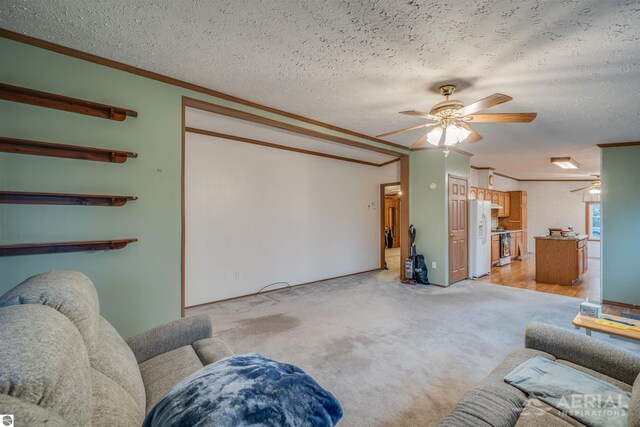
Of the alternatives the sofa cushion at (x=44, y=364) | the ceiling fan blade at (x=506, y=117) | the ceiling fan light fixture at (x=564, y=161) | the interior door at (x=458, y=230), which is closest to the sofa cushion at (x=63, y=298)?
the sofa cushion at (x=44, y=364)

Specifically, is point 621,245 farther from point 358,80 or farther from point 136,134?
point 136,134

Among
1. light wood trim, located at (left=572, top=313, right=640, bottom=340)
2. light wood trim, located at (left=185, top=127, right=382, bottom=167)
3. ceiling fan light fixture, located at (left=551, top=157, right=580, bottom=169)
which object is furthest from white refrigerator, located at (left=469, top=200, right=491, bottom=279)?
light wood trim, located at (left=572, top=313, right=640, bottom=340)

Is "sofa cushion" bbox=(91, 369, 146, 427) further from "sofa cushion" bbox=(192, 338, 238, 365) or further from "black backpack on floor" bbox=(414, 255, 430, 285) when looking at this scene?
"black backpack on floor" bbox=(414, 255, 430, 285)

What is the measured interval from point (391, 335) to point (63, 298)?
2938mm

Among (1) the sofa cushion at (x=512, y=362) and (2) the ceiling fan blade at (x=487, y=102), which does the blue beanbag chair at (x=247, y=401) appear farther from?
(2) the ceiling fan blade at (x=487, y=102)

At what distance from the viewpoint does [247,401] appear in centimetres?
75

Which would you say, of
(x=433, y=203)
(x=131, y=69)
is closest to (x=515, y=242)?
(x=433, y=203)

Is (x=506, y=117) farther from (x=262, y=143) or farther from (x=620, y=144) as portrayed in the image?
(x=620, y=144)

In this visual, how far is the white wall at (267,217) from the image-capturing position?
4.30 meters

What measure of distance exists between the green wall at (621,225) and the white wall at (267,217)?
362cm

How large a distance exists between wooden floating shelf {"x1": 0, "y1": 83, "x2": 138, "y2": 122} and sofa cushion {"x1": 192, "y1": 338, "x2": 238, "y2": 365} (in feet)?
6.20

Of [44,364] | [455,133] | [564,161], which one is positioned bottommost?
[44,364]

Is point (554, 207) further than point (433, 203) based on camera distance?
Yes

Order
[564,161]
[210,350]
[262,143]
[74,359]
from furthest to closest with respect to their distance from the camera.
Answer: [564,161] < [262,143] < [210,350] < [74,359]
